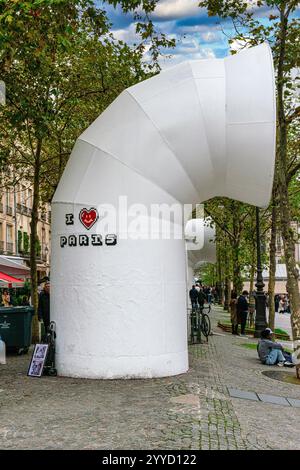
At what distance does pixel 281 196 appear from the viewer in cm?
1306

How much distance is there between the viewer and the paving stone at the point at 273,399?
9.71 metres

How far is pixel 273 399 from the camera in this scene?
9.98 m

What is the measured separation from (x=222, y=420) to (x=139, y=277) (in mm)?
3657

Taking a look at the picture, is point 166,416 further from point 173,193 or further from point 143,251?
point 173,193

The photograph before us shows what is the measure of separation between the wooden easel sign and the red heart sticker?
239 centimetres

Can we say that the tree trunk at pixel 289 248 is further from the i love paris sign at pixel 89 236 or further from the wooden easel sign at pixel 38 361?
the wooden easel sign at pixel 38 361

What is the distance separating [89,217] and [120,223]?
0.59 metres

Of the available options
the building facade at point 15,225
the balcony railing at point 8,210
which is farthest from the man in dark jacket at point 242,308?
the balcony railing at point 8,210

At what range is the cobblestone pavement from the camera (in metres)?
6.66

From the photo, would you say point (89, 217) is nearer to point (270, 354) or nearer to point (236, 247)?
point (270, 354)

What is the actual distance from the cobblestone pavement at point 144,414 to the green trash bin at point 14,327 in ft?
7.69

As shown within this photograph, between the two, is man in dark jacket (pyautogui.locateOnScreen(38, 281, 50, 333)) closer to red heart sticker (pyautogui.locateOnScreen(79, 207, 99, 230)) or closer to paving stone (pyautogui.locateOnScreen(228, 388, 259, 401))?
red heart sticker (pyautogui.locateOnScreen(79, 207, 99, 230))

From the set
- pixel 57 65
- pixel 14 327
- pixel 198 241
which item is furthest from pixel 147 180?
pixel 198 241

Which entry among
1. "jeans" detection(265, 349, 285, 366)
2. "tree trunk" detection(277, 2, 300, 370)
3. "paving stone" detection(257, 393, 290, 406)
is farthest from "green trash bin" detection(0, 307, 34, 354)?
"paving stone" detection(257, 393, 290, 406)
